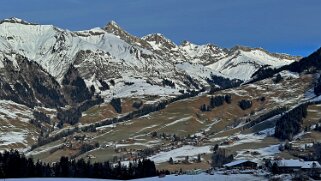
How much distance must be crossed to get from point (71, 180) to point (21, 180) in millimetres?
A: 13234

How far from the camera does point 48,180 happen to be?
606 ft

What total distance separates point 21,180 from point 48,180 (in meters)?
7.03

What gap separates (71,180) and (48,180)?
21.2 ft

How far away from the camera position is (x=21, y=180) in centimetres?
18350

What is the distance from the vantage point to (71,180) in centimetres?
18312
